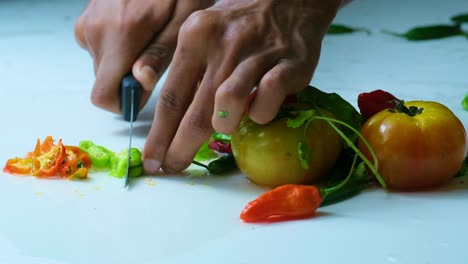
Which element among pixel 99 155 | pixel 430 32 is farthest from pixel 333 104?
pixel 430 32

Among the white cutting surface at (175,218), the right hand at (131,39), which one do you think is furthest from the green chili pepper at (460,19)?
the right hand at (131,39)

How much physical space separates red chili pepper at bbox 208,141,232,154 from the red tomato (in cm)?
32

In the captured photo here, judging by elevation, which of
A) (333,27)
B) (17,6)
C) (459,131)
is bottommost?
(17,6)

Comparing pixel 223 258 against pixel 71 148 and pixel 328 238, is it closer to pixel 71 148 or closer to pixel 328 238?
pixel 328 238

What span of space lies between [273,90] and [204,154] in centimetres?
34

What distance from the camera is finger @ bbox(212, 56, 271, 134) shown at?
1493 millimetres

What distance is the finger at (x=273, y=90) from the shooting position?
1.50 m

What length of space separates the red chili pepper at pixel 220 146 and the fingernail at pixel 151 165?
0.17 metres

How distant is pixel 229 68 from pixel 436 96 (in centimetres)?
86

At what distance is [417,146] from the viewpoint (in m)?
1.52

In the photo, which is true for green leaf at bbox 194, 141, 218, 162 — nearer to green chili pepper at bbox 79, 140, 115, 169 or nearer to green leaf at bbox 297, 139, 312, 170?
green chili pepper at bbox 79, 140, 115, 169

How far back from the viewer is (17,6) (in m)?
3.86

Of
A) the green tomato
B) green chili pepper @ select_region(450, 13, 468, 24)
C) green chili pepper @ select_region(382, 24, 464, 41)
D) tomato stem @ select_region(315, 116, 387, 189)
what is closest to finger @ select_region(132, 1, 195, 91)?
the green tomato

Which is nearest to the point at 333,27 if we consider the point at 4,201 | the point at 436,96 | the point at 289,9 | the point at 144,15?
the point at 436,96
